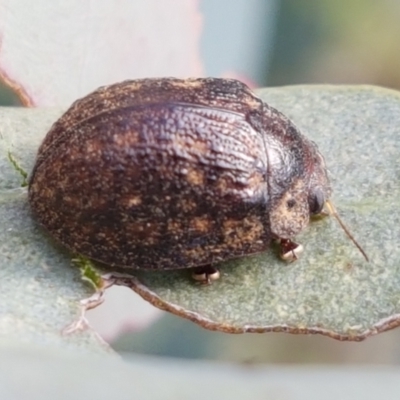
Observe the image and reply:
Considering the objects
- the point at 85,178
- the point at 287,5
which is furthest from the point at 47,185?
the point at 287,5

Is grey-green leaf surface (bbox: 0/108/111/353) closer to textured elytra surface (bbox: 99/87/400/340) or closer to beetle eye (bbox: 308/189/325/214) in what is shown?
textured elytra surface (bbox: 99/87/400/340)

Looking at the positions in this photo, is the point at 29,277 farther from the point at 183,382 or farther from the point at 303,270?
the point at 183,382

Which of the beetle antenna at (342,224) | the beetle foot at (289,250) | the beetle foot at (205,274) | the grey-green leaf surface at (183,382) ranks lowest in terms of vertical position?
the beetle foot at (205,274)

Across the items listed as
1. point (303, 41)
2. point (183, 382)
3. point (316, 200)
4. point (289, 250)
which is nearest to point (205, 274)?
point (289, 250)

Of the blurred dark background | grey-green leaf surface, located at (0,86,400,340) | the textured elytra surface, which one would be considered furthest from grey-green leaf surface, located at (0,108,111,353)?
the blurred dark background

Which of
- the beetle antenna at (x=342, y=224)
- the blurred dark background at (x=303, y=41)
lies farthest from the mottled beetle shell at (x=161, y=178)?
the blurred dark background at (x=303, y=41)

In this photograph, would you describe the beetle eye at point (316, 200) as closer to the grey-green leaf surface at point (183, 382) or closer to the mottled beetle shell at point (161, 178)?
the mottled beetle shell at point (161, 178)
